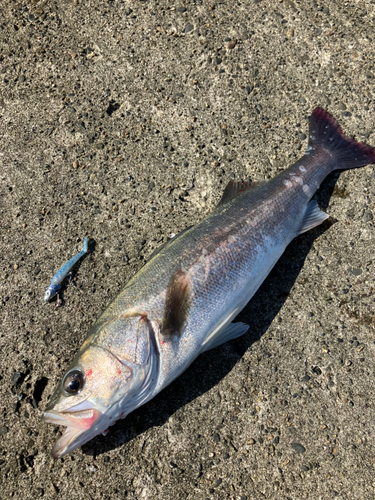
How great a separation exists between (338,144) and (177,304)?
2.29 meters

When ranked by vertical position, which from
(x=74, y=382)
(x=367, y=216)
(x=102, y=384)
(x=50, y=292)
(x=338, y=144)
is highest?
(x=50, y=292)

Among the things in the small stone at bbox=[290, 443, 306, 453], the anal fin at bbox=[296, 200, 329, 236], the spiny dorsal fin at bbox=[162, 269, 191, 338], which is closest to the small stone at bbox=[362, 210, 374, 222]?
the anal fin at bbox=[296, 200, 329, 236]

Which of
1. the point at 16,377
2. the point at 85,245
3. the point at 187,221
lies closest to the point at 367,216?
the point at 187,221

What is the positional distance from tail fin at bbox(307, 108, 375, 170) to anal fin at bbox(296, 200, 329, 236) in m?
0.51

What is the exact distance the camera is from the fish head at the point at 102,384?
7.84 ft

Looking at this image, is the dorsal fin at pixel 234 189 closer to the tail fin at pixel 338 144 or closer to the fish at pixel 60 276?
the tail fin at pixel 338 144

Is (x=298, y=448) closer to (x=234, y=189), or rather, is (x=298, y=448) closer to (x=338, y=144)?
(x=234, y=189)

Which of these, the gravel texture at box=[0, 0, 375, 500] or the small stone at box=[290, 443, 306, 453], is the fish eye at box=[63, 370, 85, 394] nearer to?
the gravel texture at box=[0, 0, 375, 500]

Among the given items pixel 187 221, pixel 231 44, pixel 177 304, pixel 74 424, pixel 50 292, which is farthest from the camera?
pixel 231 44

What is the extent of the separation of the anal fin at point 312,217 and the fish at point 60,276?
1.97 metres

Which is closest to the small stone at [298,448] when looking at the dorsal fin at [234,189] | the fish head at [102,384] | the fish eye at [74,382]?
the fish head at [102,384]

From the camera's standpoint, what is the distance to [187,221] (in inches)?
136

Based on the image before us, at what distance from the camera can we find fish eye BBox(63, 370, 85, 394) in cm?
243

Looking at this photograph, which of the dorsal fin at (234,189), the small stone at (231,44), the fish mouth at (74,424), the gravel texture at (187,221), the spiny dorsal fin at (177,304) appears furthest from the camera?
the small stone at (231,44)
